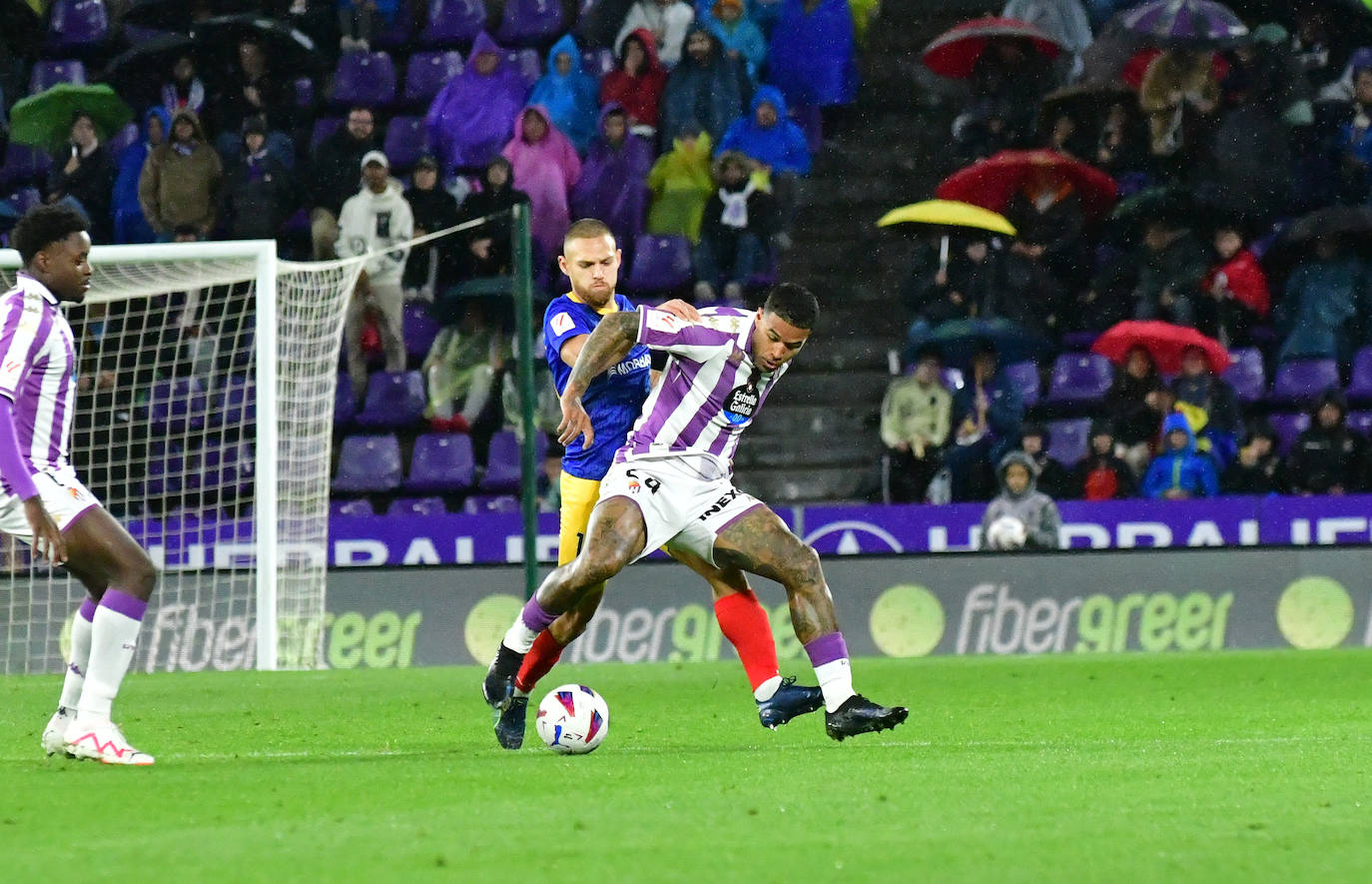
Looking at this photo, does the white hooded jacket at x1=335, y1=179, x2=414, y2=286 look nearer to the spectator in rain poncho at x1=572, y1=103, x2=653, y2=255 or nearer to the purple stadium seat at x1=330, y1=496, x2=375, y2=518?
the spectator in rain poncho at x1=572, y1=103, x2=653, y2=255

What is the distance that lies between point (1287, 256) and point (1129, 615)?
13.7 ft

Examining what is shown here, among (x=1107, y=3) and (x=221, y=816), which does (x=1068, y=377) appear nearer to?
(x=1107, y=3)

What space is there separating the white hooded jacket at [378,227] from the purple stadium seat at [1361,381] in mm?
7856

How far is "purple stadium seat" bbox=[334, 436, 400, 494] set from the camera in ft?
54.1

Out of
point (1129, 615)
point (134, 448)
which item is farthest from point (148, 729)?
point (1129, 615)

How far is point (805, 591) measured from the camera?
286 inches

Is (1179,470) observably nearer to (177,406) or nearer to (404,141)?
(177,406)


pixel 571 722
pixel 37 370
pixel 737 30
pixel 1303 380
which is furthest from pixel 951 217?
pixel 37 370

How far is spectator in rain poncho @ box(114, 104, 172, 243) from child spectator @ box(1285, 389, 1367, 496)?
9.95 meters

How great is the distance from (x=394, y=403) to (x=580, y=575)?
9.93m

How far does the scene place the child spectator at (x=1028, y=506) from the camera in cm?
1454

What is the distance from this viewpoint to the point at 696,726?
341 inches

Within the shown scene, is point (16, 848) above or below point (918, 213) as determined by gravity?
below

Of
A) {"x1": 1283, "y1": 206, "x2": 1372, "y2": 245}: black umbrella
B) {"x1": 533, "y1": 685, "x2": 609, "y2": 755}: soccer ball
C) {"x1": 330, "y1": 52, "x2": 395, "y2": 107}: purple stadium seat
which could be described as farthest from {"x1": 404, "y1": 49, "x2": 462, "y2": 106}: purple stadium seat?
{"x1": 533, "y1": 685, "x2": 609, "y2": 755}: soccer ball
